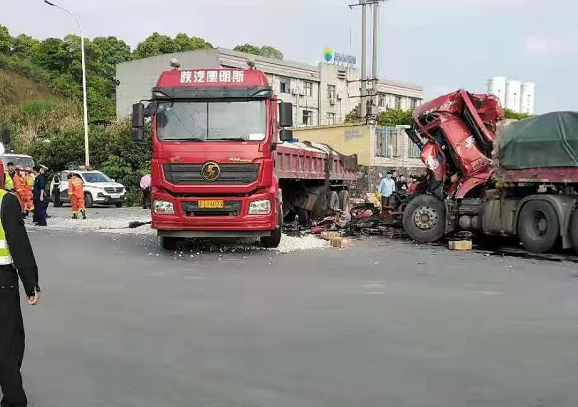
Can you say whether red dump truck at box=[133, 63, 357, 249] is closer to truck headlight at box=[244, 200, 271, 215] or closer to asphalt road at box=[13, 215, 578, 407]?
truck headlight at box=[244, 200, 271, 215]

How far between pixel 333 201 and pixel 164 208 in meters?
9.25

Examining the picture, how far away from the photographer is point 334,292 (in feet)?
27.4

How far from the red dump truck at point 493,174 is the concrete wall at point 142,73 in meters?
41.0

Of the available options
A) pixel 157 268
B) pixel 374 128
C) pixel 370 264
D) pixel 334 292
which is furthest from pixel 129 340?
pixel 374 128

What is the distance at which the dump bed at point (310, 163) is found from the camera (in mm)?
14438

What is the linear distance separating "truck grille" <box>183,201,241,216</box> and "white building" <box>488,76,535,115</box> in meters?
71.9

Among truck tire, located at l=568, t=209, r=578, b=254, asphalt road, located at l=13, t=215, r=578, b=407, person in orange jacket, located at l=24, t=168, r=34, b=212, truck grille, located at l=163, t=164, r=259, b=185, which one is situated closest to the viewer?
asphalt road, located at l=13, t=215, r=578, b=407

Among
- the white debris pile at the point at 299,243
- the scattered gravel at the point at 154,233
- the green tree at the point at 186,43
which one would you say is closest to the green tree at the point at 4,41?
the green tree at the point at 186,43

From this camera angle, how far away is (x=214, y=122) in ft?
38.8

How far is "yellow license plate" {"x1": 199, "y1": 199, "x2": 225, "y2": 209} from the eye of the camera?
38.0 feet

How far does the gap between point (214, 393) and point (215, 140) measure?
7555 mm

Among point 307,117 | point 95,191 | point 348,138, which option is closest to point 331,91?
point 307,117

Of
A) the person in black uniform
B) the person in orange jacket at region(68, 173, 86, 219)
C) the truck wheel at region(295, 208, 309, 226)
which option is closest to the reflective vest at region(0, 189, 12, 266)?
the person in black uniform

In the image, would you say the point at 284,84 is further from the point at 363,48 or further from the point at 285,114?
the point at 285,114
